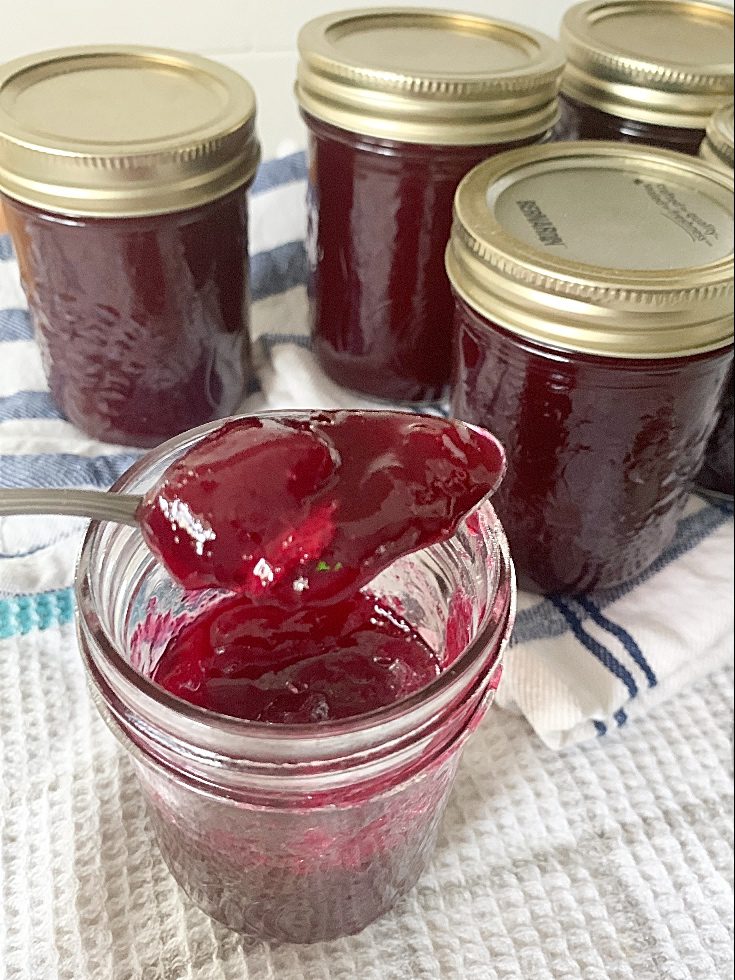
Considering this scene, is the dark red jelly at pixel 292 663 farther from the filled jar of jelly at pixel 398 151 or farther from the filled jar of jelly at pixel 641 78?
the filled jar of jelly at pixel 641 78

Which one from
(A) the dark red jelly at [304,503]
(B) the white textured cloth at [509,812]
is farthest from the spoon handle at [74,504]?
(B) the white textured cloth at [509,812]

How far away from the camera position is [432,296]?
2.54 ft

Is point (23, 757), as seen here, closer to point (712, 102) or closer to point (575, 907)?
point (575, 907)

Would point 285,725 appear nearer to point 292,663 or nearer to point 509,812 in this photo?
point 292,663

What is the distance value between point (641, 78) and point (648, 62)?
12 millimetres

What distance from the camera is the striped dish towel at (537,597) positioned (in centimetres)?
64

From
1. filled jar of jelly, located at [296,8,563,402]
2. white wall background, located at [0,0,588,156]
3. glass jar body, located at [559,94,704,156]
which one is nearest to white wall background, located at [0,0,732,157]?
white wall background, located at [0,0,588,156]

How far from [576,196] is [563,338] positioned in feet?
0.53

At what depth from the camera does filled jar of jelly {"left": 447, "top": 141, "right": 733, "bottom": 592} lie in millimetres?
577

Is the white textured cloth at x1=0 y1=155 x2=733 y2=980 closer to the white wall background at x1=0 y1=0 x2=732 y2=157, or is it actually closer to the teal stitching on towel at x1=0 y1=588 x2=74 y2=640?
the teal stitching on towel at x1=0 y1=588 x2=74 y2=640

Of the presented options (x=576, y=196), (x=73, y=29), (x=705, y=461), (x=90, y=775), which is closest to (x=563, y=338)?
(x=576, y=196)

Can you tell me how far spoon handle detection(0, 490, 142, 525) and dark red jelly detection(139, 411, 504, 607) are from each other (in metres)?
0.01

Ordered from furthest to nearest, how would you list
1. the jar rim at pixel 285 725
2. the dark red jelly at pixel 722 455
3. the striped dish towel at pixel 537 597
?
the dark red jelly at pixel 722 455 < the striped dish towel at pixel 537 597 < the jar rim at pixel 285 725

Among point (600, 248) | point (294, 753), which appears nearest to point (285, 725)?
point (294, 753)
